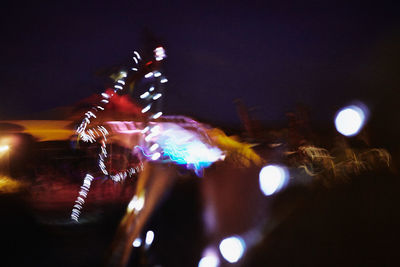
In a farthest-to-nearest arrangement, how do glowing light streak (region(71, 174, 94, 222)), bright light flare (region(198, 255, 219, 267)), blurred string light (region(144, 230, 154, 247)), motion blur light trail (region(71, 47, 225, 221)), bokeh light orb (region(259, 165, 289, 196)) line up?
bokeh light orb (region(259, 165, 289, 196)) < glowing light streak (region(71, 174, 94, 222)) < motion blur light trail (region(71, 47, 225, 221)) < bright light flare (region(198, 255, 219, 267)) < blurred string light (region(144, 230, 154, 247))

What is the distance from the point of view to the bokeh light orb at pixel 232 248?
3891 mm

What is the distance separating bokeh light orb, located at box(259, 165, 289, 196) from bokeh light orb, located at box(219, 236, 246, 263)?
216cm

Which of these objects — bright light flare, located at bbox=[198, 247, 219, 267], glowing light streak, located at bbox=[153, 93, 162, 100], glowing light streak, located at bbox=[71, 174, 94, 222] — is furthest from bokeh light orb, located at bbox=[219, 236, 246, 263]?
glowing light streak, located at bbox=[71, 174, 94, 222]

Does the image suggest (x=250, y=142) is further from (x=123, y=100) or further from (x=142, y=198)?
(x=142, y=198)

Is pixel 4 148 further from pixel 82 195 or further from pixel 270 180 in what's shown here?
pixel 270 180

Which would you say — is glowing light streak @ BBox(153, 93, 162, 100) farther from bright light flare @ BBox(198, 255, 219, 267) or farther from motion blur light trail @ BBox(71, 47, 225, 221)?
bright light flare @ BBox(198, 255, 219, 267)

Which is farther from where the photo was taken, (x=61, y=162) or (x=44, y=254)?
(x=61, y=162)

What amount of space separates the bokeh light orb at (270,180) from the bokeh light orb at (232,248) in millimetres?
2159

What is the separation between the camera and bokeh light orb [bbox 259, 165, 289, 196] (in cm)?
662

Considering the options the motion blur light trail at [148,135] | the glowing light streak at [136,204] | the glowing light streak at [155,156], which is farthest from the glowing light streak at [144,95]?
the glowing light streak at [136,204]

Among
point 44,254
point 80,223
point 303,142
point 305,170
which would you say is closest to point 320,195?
point 305,170

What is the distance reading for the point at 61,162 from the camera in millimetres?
5336

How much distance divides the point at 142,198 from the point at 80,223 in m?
1.90

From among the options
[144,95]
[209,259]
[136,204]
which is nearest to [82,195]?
[144,95]
